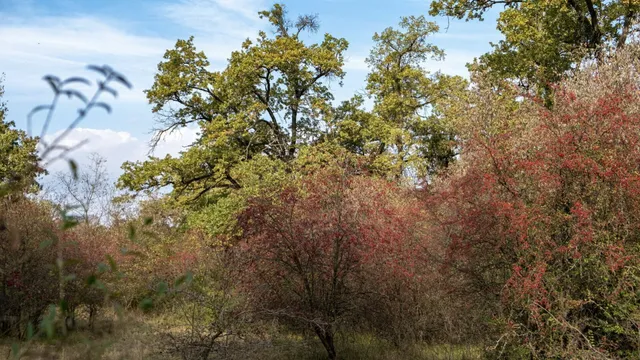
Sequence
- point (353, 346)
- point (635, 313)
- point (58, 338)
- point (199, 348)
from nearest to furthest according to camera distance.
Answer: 1. point (58, 338)
2. point (635, 313)
3. point (199, 348)
4. point (353, 346)

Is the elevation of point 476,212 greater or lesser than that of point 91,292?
greater

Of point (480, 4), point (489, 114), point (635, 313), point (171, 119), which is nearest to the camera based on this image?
point (635, 313)

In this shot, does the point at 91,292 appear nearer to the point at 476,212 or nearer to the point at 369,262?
the point at 369,262

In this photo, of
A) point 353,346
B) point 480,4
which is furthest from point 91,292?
point 480,4

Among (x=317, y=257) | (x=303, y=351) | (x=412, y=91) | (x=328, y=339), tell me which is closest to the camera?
(x=317, y=257)

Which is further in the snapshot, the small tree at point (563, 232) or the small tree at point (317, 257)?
the small tree at point (317, 257)

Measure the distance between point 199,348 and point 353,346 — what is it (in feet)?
10.5

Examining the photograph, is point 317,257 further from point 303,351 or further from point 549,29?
point 549,29

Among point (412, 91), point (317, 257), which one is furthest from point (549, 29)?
point (317, 257)

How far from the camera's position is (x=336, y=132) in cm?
2484

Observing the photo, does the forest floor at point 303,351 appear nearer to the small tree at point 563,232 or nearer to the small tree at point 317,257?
the small tree at point 317,257

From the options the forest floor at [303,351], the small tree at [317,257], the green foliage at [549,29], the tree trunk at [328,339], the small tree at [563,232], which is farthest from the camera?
the green foliage at [549,29]

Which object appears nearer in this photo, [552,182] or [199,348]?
[552,182]

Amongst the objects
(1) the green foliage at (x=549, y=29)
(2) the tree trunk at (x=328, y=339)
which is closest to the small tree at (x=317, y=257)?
(2) the tree trunk at (x=328, y=339)
